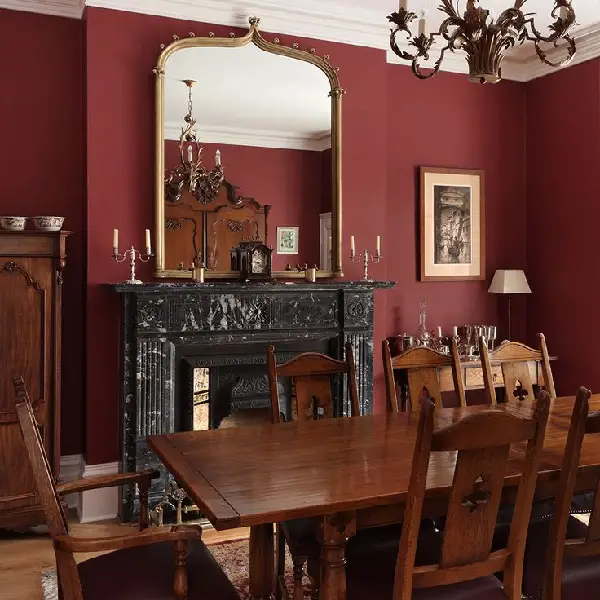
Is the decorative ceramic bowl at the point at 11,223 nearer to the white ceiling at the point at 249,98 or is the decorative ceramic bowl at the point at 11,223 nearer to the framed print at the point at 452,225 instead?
the white ceiling at the point at 249,98

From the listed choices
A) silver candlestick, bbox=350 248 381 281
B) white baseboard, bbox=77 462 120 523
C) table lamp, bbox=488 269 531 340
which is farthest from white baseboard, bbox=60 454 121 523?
table lamp, bbox=488 269 531 340

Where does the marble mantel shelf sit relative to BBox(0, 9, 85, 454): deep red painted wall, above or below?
below

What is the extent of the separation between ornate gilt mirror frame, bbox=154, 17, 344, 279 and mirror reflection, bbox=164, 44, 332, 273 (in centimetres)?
4

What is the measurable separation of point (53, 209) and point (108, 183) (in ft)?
1.38

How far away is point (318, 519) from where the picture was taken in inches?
76.4

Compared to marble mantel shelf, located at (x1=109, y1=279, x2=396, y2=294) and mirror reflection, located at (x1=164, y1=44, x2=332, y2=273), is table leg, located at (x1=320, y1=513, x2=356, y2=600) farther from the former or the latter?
mirror reflection, located at (x1=164, y1=44, x2=332, y2=273)

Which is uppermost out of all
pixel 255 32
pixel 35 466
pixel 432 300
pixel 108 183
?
pixel 255 32

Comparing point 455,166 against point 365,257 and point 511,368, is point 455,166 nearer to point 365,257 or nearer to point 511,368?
point 365,257

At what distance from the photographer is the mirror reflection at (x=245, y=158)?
417 centimetres

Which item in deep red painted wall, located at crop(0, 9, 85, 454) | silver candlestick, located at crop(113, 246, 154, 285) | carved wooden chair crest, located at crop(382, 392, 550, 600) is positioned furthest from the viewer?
deep red painted wall, located at crop(0, 9, 85, 454)

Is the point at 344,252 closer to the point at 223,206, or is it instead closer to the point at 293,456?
the point at 223,206

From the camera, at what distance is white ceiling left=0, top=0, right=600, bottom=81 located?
13.4ft

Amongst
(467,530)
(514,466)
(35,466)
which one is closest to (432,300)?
(514,466)

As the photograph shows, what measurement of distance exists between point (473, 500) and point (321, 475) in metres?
0.47
